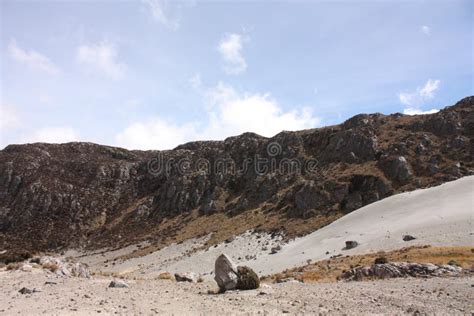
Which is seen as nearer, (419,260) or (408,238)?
(419,260)

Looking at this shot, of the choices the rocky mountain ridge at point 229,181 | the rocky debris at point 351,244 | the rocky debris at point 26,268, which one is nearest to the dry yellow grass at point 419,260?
the rocky debris at point 351,244

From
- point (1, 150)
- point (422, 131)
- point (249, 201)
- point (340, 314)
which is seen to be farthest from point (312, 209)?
point (1, 150)

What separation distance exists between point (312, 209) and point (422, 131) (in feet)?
118

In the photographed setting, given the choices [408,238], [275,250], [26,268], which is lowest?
[275,250]

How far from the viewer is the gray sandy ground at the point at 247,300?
13.5 metres

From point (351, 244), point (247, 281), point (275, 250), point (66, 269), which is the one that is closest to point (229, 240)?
point (275, 250)

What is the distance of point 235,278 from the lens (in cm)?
1997

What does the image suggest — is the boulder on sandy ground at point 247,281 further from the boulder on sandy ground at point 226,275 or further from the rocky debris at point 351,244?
the rocky debris at point 351,244

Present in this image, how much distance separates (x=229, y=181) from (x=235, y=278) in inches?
3558

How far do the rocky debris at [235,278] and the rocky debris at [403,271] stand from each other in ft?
25.4

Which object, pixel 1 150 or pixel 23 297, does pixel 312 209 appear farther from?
pixel 1 150

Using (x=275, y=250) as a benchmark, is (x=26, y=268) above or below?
above

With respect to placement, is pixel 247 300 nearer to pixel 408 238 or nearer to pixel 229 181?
pixel 408 238

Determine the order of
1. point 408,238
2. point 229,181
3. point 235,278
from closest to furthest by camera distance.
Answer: point 235,278 < point 408,238 < point 229,181
